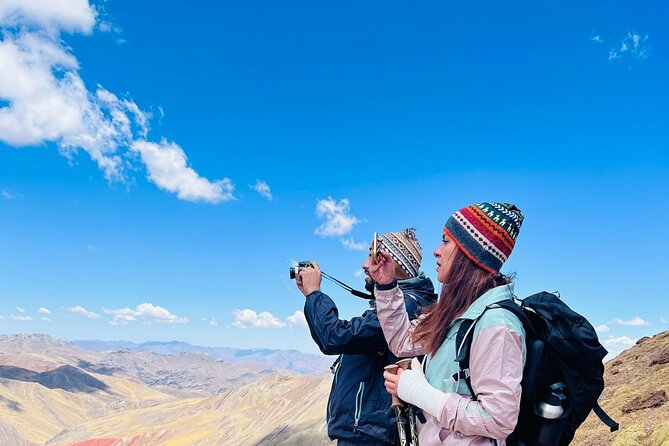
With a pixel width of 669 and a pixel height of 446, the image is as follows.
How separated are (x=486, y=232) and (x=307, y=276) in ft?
6.33

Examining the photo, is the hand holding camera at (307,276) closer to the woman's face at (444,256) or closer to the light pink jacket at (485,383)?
the woman's face at (444,256)

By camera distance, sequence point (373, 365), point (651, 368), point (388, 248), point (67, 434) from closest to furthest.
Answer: point (388, 248) < point (373, 365) < point (651, 368) < point (67, 434)

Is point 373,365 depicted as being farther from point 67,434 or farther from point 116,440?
point 67,434

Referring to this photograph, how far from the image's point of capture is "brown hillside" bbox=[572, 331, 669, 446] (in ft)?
33.7

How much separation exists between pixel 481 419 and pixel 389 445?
6.11 feet

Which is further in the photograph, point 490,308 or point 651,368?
point 651,368

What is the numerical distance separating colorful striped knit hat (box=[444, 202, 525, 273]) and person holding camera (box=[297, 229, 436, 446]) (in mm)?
912

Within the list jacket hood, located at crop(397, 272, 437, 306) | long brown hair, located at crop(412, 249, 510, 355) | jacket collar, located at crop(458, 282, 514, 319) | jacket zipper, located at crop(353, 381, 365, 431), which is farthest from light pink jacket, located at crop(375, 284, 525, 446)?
jacket hood, located at crop(397, 272, 437, 306)

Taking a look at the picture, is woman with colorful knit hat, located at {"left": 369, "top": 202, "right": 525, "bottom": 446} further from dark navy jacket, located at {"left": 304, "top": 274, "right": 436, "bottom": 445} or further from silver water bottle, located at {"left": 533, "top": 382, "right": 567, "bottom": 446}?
dark navy jacket, located at {"left": 304, "top": 274, "right": 436, "bottom": 445}

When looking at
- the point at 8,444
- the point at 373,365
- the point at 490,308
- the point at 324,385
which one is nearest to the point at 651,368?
the point at 373,365

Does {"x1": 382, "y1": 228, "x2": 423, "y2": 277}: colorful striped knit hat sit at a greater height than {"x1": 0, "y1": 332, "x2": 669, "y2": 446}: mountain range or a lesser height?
greater

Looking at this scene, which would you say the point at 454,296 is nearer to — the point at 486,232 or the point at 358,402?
the point at 486,232

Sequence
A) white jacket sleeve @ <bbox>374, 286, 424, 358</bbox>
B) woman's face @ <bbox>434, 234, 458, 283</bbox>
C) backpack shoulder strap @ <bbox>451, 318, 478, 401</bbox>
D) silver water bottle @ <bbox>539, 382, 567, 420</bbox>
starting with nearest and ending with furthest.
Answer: silver water bottle @ <bbox>539, 382, 567, 420</bbox>
backpack shoulder strap @ <bbox>451, 318, 478, 401</bbox>
woman's face @ <bbox>434, 234, 458, 283</bbox>
white jacket sleeve @ <bbox>374, 286, 424, 358</bbox>

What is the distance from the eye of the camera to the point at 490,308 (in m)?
2.79
